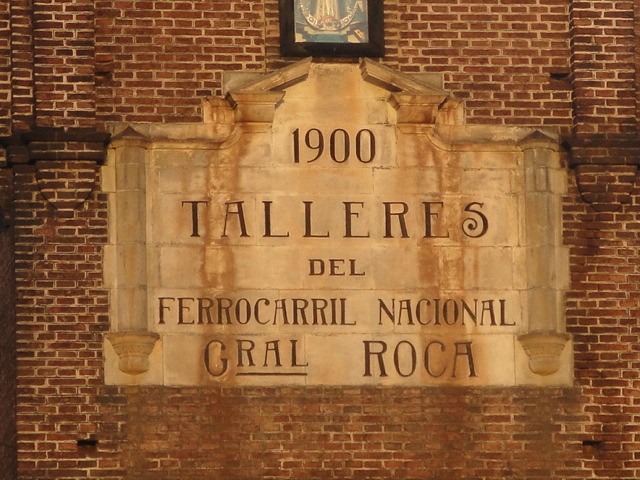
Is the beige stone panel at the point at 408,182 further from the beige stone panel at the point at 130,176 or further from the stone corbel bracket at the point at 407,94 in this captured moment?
the beige stone panel at the point at 130,176

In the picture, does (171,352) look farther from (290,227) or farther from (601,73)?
(601,73)

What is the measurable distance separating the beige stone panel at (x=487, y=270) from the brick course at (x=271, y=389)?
1.90ft

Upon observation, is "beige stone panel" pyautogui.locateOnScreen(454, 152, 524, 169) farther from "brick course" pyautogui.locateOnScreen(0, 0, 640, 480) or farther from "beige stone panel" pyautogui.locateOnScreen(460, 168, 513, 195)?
"brick course" pyautogui.locateOnScreen(0, 0, 640, 480)

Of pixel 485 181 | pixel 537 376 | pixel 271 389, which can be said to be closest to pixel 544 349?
pixel 537 376

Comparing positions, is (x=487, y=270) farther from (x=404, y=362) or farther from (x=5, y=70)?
(x=5, y=70)

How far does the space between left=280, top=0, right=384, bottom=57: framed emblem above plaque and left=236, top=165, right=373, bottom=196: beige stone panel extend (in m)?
1.04

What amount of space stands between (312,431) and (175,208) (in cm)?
221

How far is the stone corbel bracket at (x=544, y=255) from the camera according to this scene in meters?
21.1

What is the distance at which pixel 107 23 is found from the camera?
846 inches

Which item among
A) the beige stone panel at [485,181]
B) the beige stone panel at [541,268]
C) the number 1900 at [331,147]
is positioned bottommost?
the beige stone panel at [541,268]

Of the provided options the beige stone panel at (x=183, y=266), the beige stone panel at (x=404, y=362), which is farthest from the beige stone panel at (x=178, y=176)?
the beige stone panel at (x=404, y=362)

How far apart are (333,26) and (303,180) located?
1.39 m

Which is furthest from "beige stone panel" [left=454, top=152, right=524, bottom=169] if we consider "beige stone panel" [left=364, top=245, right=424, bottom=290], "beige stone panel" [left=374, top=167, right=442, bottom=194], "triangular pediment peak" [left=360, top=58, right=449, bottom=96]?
"beige stone panel" [left=364, top=245, right=424, bottom=290]

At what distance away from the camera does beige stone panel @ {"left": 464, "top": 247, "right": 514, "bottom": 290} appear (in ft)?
69.8
